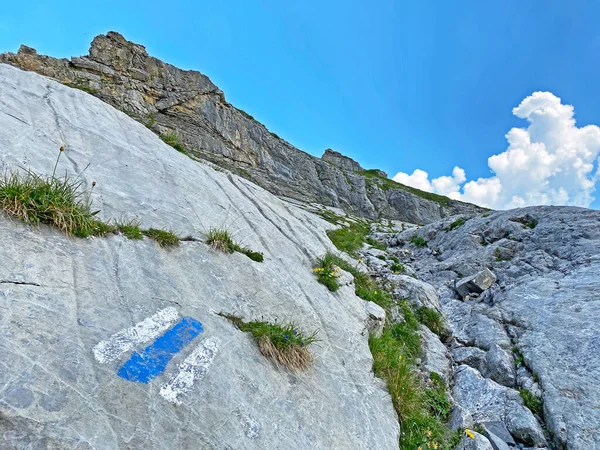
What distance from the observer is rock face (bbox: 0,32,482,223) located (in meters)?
45.1

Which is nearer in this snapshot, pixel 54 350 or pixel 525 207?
pixel 54 350

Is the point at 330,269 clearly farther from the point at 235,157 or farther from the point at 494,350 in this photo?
the point at 235,157

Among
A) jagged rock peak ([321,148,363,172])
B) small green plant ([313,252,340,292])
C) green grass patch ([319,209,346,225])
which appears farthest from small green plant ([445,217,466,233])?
jagged rock peak ([321,148,363,172])

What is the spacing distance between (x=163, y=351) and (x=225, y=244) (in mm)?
3249

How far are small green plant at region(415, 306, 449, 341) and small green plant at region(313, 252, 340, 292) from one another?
4283mm

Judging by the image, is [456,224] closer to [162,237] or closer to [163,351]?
[162,237]

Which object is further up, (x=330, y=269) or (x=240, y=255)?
(x=330, y=269)

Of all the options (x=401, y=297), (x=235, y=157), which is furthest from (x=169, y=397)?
(x=235, y=157)

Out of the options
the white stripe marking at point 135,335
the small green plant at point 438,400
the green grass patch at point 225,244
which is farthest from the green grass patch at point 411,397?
the white stripe marking at point 135,335

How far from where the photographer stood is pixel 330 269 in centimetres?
941

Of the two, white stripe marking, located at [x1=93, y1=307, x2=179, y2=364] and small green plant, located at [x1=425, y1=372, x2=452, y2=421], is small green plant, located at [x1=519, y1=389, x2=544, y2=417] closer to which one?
small green plant, located at [x1=425, y1=372, x2=452, y2=421]

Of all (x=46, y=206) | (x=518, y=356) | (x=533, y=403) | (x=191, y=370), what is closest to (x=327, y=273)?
(x=191, y=370)

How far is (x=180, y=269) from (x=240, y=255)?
1.74 metres

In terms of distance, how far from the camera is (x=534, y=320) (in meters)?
10.6
